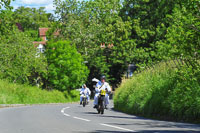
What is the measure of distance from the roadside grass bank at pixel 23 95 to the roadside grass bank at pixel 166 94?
58.5 feet

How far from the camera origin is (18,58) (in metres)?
53.1

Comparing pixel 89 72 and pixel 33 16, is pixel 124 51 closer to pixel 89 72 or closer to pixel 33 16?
pixel 89 72

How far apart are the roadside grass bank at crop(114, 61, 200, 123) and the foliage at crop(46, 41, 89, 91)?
36093 mm

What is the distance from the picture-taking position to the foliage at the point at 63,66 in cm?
6125

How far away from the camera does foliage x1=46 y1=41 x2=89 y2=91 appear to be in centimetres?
6125

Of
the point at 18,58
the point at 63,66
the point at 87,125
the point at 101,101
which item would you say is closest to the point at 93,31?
the point at 63,66

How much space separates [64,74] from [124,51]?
882cm

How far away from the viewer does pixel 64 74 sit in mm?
61562

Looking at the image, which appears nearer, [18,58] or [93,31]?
[18,58]

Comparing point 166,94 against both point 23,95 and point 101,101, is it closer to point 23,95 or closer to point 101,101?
point 101,101

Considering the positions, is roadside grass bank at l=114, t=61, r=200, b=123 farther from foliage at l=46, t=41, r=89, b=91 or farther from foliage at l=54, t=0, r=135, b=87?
foliage at l=54, t=0, r=135, b=87

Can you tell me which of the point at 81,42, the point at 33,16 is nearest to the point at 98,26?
the point at 81,42

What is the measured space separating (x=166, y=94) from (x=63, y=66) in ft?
144

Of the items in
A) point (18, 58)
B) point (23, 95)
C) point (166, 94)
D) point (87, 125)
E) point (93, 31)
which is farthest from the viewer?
point (93, 31)
